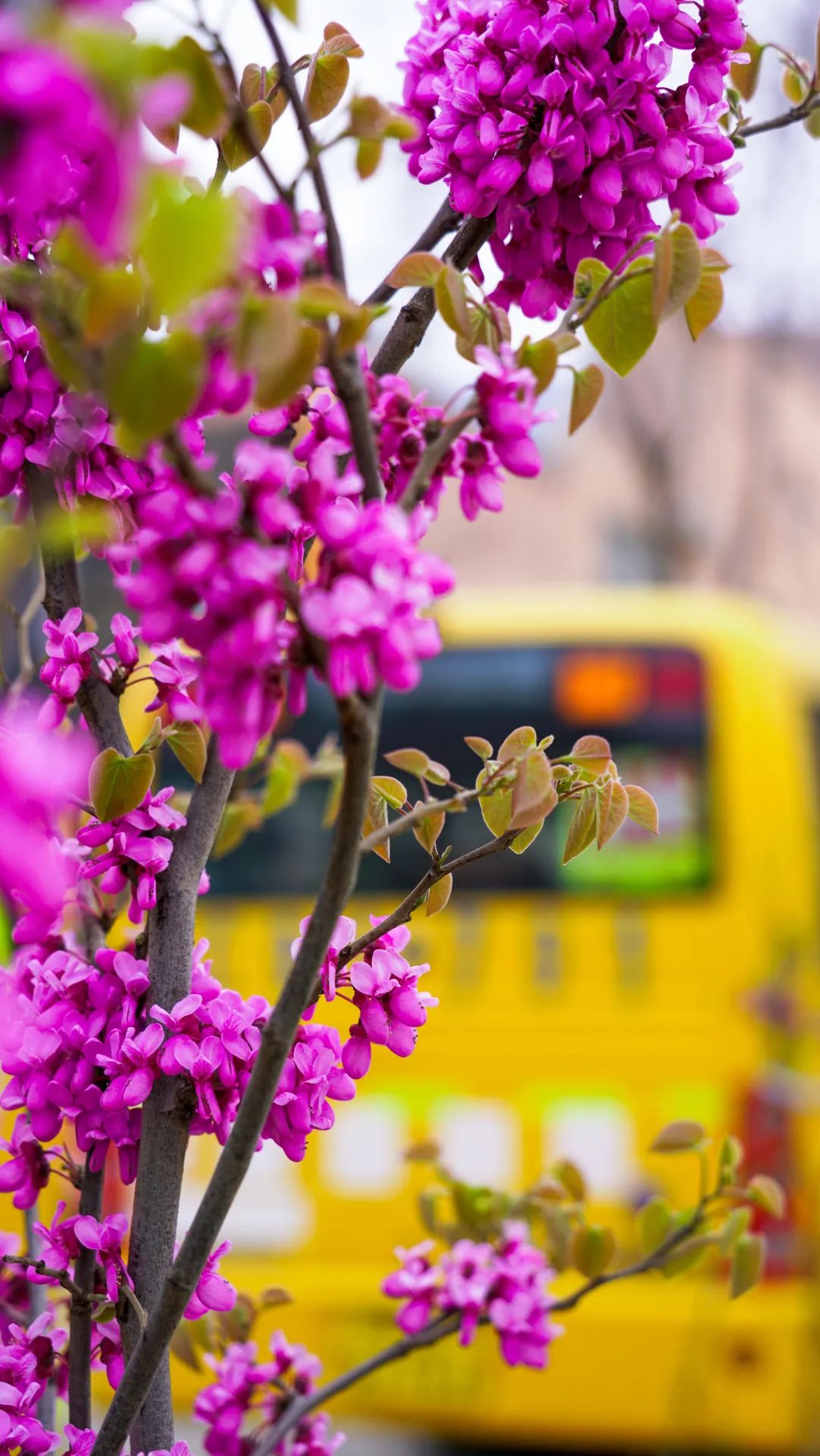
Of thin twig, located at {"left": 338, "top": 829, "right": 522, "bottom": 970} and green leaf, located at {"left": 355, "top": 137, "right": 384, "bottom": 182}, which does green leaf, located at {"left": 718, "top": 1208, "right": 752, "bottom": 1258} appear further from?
green leaf, located at {"left": 355, "top": 137, "right": 384, "bottom": 182}

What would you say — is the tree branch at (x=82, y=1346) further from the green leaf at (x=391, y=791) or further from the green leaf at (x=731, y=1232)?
the green leaf at (x=731, y=1232)

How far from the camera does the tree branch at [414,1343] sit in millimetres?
1088

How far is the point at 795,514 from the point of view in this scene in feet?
47.5

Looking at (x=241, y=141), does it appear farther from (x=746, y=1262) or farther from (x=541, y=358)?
(x=746, y=1262)

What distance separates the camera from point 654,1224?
1.22 metres

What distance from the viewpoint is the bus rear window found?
13.3 feet

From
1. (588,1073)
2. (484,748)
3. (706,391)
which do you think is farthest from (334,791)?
(706,391)

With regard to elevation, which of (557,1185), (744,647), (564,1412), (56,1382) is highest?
(744,647)

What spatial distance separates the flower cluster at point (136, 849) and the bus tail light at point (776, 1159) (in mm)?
3137

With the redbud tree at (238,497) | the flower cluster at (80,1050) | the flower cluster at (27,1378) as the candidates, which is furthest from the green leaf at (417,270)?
the flower cluster at (27,1378)

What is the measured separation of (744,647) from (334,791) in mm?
3172

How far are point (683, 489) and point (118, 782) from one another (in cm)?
1162

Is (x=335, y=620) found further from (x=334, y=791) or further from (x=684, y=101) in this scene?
(x=334, y=791)

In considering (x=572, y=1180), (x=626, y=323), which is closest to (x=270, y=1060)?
(x=626, y=323)
